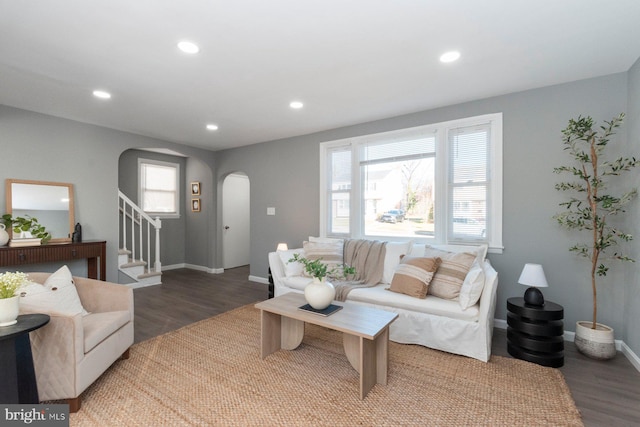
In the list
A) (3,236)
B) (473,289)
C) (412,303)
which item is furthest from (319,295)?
(3,236)

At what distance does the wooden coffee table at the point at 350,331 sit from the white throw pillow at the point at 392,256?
41.4 inches

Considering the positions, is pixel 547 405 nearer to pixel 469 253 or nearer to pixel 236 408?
pixel 469 253

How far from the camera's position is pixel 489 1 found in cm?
181

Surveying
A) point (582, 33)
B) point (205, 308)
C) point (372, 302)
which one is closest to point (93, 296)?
point (205, 308)

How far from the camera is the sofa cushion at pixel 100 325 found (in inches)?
77.3

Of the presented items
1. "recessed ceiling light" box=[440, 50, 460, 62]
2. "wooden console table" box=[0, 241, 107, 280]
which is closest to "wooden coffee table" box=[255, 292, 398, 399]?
"recessed ceiling light" box=[440, 50, 460, 62]

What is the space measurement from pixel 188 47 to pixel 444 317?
10.2 ft

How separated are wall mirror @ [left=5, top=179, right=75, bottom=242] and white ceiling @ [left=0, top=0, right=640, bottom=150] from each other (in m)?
1.00

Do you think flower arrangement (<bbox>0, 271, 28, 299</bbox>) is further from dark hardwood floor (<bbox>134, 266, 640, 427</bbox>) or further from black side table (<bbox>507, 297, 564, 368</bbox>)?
black side table (<bbox>507, 297, 564, 368</bbox>)

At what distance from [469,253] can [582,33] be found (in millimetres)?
1926

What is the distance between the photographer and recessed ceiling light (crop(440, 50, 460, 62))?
7.82ft

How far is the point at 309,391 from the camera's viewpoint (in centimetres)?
206

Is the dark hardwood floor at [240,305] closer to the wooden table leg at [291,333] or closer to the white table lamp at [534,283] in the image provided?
the white table lamp at [534,283]

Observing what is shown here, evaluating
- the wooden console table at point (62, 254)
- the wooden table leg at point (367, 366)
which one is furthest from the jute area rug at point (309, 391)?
the wooden console table at point (62, 254)
